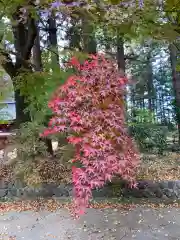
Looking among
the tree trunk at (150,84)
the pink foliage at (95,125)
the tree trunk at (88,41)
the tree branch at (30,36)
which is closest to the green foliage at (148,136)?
the tree trunk at (88,41)

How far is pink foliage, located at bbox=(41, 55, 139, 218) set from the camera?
306 cm

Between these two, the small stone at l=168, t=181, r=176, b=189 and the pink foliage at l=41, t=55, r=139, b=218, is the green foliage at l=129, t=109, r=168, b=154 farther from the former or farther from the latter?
the pink foliage at l=41, t=55, r=139, b=218

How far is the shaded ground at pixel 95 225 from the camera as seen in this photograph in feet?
13.4

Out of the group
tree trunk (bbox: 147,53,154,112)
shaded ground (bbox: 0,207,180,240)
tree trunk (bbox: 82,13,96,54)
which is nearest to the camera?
shaded ground (bbox: 0,207,180,240)

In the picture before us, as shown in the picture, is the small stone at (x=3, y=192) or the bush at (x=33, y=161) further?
the small stone at (x=3, y=192)

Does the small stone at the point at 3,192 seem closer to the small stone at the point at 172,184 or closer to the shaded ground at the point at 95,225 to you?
the shaded ground at the point at 95,225

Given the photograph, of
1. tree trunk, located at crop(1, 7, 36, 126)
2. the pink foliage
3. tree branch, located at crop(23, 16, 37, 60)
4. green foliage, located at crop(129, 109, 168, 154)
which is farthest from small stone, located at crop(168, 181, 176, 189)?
tree branch, located at crop(23, 16, 37, 60)

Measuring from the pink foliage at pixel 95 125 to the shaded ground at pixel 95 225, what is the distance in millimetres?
1107

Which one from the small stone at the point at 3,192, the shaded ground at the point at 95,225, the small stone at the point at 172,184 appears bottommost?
the shaded ground at the point at 95,225

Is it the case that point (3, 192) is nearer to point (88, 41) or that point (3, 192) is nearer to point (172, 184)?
point (172, 184)

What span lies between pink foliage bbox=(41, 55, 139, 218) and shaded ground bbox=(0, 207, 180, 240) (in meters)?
1.11

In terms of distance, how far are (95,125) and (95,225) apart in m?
1.98

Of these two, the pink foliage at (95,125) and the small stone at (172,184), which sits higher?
the pink foliage at (95,125)

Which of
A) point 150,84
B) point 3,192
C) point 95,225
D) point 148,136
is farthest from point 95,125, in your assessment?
point 150,84
